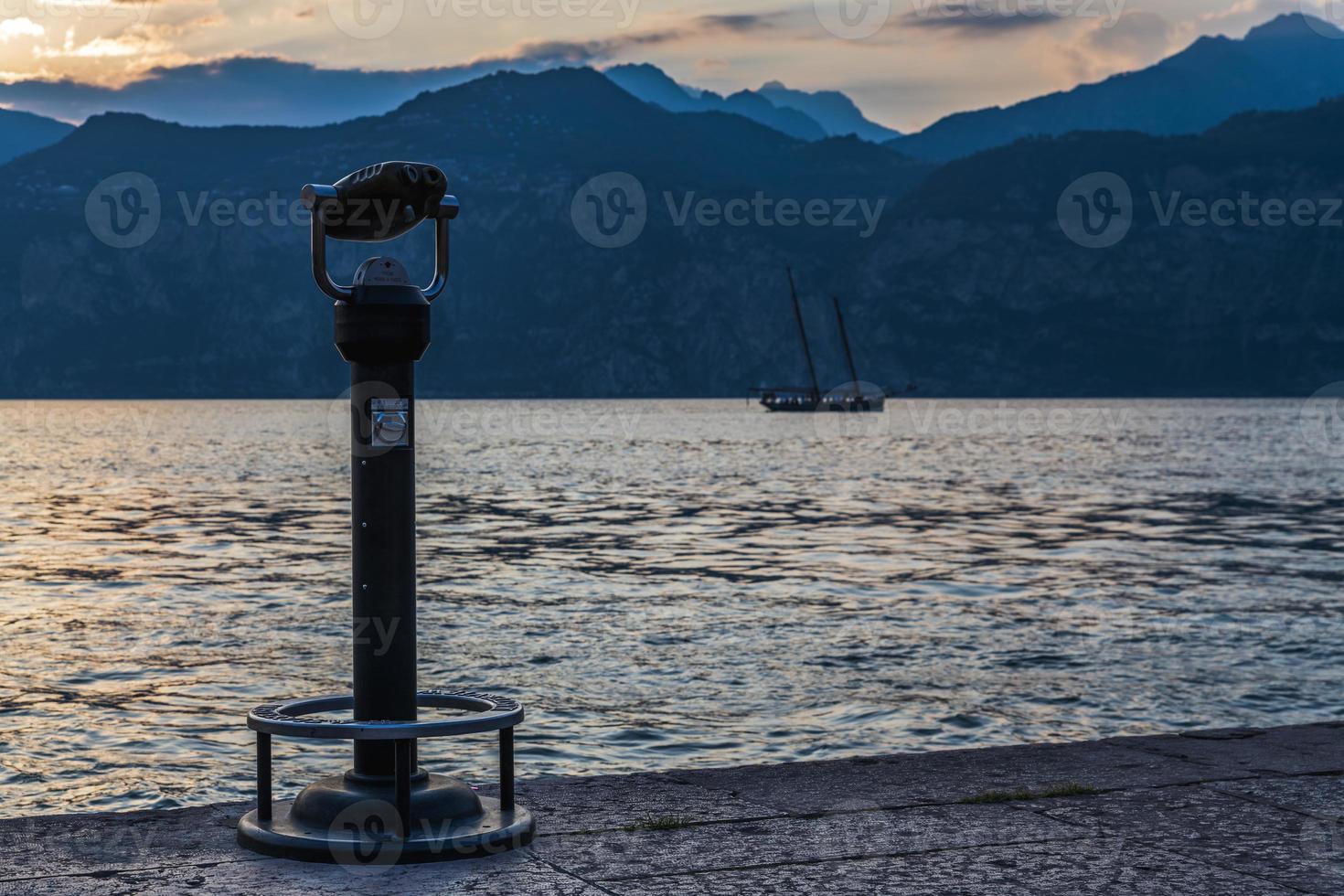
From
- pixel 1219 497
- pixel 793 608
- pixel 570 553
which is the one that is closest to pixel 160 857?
pixel 793 608

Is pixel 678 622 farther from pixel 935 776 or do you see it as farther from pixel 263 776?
pixel 263 776

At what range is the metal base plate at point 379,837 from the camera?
4.82 m

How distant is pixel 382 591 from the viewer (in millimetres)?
5074

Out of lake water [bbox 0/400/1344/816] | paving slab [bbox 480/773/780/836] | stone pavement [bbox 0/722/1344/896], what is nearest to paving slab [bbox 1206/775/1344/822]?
stone pavement [bbox 0/722/1344/896]

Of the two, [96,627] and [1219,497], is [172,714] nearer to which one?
[96,627]

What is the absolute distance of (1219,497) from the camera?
45.1 metres

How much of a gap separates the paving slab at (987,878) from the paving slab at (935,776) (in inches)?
33.1

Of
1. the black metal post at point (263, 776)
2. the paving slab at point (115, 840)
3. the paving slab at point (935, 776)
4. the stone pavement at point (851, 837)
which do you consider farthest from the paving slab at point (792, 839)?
the paving slab at point (115, 840)

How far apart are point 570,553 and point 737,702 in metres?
14.7

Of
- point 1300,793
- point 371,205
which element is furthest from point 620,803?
point 1300,793

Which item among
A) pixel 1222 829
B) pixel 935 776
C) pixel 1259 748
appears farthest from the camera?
pixel 1259 748

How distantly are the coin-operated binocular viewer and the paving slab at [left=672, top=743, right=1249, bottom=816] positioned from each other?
1.28 m

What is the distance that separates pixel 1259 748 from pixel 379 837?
13.9 feet

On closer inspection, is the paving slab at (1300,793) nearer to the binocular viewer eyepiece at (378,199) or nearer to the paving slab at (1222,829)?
the paving slab at (1222,829)
